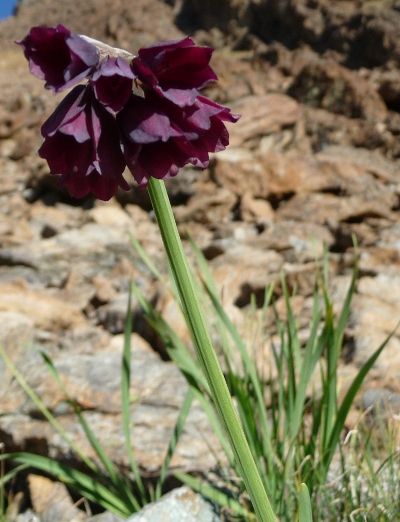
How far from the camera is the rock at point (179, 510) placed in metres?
1.31

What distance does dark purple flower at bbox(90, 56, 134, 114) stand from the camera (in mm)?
558

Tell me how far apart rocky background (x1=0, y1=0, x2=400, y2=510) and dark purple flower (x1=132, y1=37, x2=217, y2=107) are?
→ 3.12 feet

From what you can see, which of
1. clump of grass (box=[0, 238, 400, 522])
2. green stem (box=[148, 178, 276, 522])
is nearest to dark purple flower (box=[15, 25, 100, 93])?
green stem (box=[148, 178, 276, 522])

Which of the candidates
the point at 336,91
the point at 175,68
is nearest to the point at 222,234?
the point at 336,91

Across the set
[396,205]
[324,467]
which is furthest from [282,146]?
[324,467]

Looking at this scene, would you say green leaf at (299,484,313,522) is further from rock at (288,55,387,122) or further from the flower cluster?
rock at (288,55,387,122)

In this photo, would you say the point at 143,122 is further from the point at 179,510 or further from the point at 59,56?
the point at 179,510

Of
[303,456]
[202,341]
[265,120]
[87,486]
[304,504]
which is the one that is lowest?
[87,486]

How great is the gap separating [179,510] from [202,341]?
89 centimetres

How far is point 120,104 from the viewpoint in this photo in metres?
0.58

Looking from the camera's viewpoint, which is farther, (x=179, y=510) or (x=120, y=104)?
(x=179, y=510)

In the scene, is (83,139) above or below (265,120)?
below

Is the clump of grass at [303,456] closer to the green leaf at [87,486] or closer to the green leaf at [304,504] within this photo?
the green leaf at [87,486]

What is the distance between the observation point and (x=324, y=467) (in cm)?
134
